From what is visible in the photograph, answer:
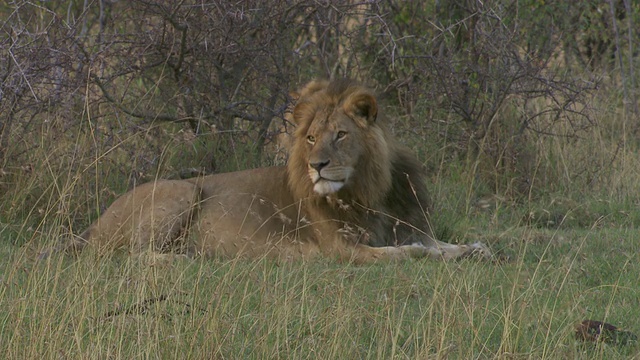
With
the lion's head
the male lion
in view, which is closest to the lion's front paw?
the male lion

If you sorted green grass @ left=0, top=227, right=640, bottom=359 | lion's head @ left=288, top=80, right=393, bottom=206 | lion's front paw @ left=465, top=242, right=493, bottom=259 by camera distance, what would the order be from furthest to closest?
lion's head @ left=288, top=80, right=393, bottom=206 → lion's front paw @ left=465, top=242, right=493, bottom=259 → green grass @ left=0, top=227, right=640, bottom=359

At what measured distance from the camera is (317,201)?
22.2 ft

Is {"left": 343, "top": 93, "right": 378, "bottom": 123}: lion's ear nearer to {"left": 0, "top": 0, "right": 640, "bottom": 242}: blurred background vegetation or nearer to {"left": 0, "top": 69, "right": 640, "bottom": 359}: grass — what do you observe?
{"left": 0, "top": 0, "right": 640, "bottom": 242}: blurred background vegetation

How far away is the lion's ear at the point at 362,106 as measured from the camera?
6.67 meters

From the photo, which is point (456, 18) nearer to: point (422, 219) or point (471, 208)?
point (471, 208)

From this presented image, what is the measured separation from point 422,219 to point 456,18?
327cm

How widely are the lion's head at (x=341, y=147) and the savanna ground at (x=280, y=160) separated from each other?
0.51 meters

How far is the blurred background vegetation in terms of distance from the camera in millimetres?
7562

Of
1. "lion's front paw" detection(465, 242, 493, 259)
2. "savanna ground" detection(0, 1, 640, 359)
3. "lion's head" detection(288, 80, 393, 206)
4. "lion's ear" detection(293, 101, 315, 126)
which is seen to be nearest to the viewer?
"savanna ground" detection(0, 1, 640, 359)

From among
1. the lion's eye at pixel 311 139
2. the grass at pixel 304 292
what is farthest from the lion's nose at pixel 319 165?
the grass at pixel 304 292

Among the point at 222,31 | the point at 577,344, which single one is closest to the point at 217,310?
the point at 577,344

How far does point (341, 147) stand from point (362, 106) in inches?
12.1

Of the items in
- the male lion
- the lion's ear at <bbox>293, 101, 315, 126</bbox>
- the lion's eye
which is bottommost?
the male lion

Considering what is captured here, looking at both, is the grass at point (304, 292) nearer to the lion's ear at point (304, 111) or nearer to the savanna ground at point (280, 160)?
the savanna ground at point (280, 160)
